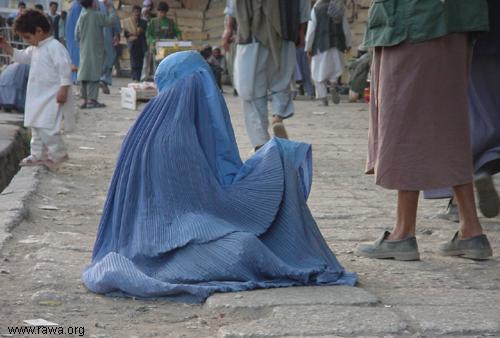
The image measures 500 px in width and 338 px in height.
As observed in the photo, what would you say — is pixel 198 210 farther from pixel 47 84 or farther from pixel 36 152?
pixel 36 152

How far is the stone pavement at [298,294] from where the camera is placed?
12.3ft

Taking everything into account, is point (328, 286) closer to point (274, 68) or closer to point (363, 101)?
point (274, 68)

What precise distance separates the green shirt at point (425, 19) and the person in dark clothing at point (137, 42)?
63.1 feet

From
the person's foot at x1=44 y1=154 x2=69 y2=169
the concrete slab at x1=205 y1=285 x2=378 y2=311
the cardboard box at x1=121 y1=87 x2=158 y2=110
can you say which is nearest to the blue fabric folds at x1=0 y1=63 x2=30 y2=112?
the cardboard box at x1=121 y1=87 x2=158 y2=110

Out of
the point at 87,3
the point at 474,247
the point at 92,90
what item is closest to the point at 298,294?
the point at 474,247

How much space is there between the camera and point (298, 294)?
417 cm

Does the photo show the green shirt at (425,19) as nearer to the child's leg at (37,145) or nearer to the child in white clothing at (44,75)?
the child in white clothing at (44,75)

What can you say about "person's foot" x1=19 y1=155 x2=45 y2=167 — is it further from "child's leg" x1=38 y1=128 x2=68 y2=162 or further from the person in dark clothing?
the person in dark clothing

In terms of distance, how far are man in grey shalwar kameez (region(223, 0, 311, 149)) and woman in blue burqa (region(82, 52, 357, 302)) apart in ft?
12.7

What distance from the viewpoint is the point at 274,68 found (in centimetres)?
870

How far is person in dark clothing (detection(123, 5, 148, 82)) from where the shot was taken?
23.8 meters

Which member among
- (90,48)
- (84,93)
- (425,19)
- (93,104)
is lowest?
(93,104)

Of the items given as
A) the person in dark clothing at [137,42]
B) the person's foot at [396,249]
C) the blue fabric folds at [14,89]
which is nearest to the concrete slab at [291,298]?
the person's foot at [396,249]

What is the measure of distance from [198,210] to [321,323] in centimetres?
90
